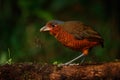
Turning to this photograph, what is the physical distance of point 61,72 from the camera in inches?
312

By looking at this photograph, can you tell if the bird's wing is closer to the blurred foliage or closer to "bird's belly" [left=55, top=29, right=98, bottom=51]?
"bird's belly" [left=55, top=29, right=98, bottom=51]

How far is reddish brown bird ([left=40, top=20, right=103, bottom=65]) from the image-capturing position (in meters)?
8.50

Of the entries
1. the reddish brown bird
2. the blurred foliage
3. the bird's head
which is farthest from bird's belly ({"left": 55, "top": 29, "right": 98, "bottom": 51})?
the blurred foliage

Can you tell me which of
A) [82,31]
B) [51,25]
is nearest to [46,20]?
[51,25]

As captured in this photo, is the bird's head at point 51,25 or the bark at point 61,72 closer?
the bark at point 61,72

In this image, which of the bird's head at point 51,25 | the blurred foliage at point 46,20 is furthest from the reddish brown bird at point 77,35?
the blurred foliage at point 46,20

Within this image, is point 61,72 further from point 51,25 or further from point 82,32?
point 51,25

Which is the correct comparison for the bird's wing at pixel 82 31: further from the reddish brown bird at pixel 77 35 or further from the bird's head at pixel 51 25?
the bird's head at pixel 51 25

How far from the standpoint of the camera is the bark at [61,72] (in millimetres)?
7871

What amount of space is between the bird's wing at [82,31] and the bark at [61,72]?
60 centimetres

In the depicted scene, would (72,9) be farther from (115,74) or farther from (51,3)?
(115,74)

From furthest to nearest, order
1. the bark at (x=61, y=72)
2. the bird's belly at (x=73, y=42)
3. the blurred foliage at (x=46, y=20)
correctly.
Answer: the blurred foliage at (x=46, y=20), the bird's belly at (x=73, y=42), the bark at (x=61, y=72)

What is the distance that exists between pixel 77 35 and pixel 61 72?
745mm

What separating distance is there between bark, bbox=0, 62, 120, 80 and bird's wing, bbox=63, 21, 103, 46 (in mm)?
598
